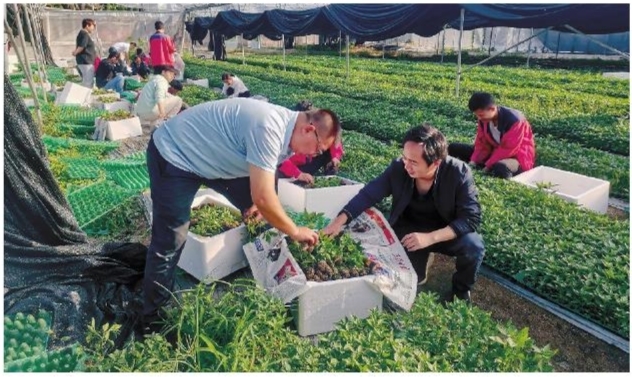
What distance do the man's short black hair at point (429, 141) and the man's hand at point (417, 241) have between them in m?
0.46

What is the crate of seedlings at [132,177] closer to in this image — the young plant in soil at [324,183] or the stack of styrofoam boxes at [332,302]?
the young plant in soil at [324,183]

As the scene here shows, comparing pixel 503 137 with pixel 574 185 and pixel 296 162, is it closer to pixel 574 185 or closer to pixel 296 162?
pixel 574 185

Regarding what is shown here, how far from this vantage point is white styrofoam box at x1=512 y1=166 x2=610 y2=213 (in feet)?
15.0

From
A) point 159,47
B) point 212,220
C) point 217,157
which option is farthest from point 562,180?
point 159,47

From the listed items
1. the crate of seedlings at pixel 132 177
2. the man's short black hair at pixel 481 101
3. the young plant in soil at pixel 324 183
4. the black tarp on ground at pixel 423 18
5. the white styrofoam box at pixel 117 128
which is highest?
the black tarp on ground at pixel 423 18

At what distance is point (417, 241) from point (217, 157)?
4.38 ft

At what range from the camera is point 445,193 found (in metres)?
3.38

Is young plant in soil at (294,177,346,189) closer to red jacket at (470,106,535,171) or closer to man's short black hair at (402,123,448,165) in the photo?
man's short black hair at (402,123,448,165)

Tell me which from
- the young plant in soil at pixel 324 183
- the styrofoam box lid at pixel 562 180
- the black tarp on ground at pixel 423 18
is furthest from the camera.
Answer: the black tarp on ground at pixel 423 18

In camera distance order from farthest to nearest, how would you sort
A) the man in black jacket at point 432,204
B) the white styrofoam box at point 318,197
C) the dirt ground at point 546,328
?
1. the white styrofoam box at point 318,197
2. the man in black jacket at point 432,204
3. the dirt ground at point 546,328

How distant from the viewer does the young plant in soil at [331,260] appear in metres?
3.05

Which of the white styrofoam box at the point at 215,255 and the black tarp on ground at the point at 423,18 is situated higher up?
the black tarp on ground at the point at 423,18

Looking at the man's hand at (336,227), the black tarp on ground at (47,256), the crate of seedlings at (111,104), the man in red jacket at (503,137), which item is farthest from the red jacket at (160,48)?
the man's hand at (336,227)

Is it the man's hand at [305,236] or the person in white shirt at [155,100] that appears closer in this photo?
the man's hand at [305,236]
